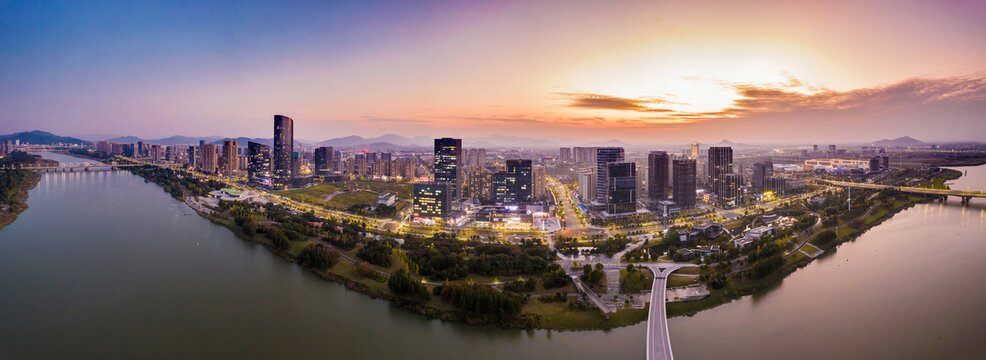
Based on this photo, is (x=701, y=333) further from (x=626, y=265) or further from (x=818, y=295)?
(x=818, y=295)

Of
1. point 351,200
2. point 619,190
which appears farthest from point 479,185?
point 619,190

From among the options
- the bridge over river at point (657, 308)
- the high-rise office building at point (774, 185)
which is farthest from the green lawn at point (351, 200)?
the high-rise office building at point (774, 185)

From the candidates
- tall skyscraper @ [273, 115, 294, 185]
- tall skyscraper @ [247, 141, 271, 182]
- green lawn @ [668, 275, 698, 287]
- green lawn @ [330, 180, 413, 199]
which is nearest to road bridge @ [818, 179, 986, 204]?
green lawn @ [668, 275, 698, 287]

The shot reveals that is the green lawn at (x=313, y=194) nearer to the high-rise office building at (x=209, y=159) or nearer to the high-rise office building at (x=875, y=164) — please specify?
the high-rise office building at (x=209, y=159)

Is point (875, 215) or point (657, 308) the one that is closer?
point (657, 308)

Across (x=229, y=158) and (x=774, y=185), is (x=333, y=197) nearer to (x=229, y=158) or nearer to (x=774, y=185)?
(x=229, y=158)

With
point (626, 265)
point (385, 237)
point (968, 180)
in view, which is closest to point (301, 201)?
point (385, 237)
